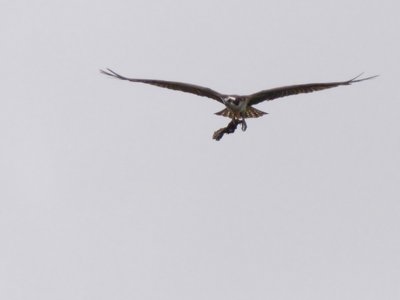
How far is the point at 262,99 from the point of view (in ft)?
122

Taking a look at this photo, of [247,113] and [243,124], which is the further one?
[247,113]

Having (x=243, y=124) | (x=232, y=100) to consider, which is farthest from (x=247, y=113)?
(x=232, y=100)

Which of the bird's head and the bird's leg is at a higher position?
the bird's head

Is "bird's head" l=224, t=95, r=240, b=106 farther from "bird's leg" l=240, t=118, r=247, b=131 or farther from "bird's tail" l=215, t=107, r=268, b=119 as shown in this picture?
"bird's leg" l=240, t=118, r=247, b=131

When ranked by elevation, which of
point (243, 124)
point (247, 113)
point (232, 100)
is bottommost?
point (243, 124)

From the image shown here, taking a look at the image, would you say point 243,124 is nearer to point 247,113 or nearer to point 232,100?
point 247,113

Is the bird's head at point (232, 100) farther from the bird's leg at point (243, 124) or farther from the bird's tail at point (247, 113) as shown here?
the bird's leg at point (243, 124)

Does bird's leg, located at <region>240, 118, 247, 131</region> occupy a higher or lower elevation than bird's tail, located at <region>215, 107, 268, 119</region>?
lower

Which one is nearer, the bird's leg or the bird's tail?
the bird's leg

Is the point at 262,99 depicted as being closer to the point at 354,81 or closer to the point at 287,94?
the point at 287,94

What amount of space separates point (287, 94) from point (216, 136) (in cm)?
244

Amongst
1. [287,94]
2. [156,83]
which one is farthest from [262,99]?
[156,83]

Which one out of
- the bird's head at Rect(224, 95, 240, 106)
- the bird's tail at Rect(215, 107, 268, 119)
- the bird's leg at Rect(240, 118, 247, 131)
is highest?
the bird's head at Rect(224, 95, 240, 106)

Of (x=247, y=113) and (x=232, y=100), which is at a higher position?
(x=232, y=100)
